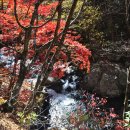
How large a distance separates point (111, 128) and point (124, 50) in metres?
7.85

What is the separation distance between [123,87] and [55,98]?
14.1 ft

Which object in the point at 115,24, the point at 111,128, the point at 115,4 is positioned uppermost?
the point at 115,4

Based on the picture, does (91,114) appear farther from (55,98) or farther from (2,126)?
(2,126)

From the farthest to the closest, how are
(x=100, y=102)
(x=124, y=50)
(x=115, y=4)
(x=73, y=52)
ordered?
(x=115, y=4) < (x=124, y=50) < (x=100, y=102) < (x=73, y=52)

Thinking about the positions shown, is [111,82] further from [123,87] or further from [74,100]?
[74,100]

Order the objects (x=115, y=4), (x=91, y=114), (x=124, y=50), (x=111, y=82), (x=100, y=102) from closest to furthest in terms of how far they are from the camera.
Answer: (x=91, y=114) → (x=100, y=102) → (x=111, y=82) → (x=124, y=50) → (x=115, y=4)

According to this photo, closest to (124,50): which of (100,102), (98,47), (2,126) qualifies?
(98,47)

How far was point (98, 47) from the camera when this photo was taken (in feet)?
72.3

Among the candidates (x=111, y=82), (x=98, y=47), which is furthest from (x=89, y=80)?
(x=98, y=47)

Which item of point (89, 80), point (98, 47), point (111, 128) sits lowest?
point (111, 128)

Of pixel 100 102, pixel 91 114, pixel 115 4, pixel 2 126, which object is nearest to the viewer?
pixel 2 126

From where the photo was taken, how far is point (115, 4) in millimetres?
24047

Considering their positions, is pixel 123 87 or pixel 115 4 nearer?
pixel 123 87

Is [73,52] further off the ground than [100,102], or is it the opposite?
[73,52]
